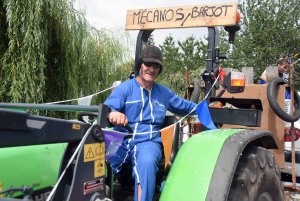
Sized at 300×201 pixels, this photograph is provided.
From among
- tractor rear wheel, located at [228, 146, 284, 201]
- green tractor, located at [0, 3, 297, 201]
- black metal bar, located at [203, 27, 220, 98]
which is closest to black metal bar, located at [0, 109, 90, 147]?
green tractor, located at [0, 3, 297, 201]

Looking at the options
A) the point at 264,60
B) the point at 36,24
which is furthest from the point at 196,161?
the point at 264,60

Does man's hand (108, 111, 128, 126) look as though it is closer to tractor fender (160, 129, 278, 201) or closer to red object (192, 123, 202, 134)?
tractor fender (160, 129, 278, 201)

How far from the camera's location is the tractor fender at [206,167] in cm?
198

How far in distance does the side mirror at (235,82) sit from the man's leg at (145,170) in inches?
45.3

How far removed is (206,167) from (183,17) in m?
1.81

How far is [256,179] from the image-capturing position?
2320 millimetres

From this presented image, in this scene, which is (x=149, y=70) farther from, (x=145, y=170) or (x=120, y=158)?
(x=145, y=170)

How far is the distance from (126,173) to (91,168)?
0.84 meters

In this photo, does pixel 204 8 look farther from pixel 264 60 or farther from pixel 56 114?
pixel 264 60

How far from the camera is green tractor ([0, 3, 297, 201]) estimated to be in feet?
5.51

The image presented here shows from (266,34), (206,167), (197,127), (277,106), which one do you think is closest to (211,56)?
(197,127)

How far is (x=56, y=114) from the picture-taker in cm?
659

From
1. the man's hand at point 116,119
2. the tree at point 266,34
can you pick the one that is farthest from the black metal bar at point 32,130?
the tree at point 266,34

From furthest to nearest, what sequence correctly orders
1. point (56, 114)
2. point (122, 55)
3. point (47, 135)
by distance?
Result: 1. point (122, 55)
2. point (56, 114)
3. point (47, 135)
